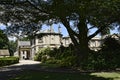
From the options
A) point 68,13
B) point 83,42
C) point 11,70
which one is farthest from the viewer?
point 83,42

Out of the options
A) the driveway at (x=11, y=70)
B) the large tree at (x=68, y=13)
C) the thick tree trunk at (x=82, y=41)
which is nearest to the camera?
the large tree at (x=68, y=13)

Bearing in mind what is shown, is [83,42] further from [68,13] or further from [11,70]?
[68,13]

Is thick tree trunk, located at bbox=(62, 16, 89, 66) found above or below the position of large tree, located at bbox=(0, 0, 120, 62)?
below

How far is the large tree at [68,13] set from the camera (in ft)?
63.1

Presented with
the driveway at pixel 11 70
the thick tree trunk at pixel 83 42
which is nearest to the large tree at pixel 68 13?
the thick tree trunk at pixel 83 42

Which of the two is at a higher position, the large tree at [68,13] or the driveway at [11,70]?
the large tree at [68,13]

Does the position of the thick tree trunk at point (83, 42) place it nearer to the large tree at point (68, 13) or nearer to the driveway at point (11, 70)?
the large tree at point (68, 13)

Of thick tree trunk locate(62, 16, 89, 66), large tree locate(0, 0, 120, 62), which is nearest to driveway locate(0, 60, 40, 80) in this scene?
large tree locate(0, 0, 120, 62)

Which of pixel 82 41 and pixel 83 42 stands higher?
pixel 82 41

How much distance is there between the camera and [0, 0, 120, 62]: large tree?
63.1ft

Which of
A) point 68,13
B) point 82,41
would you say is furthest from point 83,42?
point 68,13

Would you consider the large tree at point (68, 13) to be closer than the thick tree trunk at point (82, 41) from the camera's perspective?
Yes

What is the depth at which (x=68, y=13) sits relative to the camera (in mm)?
20453

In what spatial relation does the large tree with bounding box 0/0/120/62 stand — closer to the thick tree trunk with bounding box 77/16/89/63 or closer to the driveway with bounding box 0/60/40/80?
the thick tree trunk with bounding box 77/16/89/63
